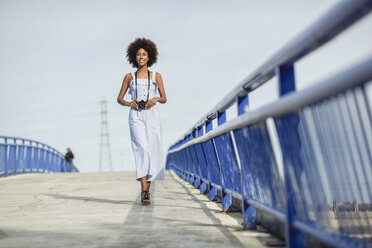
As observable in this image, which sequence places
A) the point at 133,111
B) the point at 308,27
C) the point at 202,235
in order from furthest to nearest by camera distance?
1. the point at 133,111
2. the point at 202,235
3. the point at 308,27

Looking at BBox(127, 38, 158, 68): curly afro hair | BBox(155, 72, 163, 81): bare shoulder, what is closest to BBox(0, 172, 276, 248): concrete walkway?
BBox(155, 72, 163, 81): bare shoulder

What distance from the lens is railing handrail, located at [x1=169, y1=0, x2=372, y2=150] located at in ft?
5.47

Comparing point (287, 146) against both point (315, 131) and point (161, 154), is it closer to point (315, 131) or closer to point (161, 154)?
point (315, 131)

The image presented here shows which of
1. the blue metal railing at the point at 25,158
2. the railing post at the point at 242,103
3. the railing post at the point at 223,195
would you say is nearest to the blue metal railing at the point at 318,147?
the railing post at the point at 242,103

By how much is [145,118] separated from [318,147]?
13.3ft

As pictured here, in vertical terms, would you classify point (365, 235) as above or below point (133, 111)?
below

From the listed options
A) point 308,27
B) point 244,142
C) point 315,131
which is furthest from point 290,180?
point 244,142

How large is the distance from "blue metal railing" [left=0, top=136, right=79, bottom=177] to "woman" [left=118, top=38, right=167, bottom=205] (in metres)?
11.5

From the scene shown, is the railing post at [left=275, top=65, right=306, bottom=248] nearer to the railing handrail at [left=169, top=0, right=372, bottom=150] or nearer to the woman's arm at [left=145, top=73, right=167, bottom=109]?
the railing handrail at [left=169, top=0, right=372, bottom=150]

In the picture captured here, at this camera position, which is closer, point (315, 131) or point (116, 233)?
point (315, 131)

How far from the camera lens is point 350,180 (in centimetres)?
190

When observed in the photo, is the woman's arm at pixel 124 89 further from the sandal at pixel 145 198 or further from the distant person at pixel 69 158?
the distant person at pixel 69 158

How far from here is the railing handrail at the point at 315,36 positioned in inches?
65.7

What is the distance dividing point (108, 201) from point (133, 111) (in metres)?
1.25
